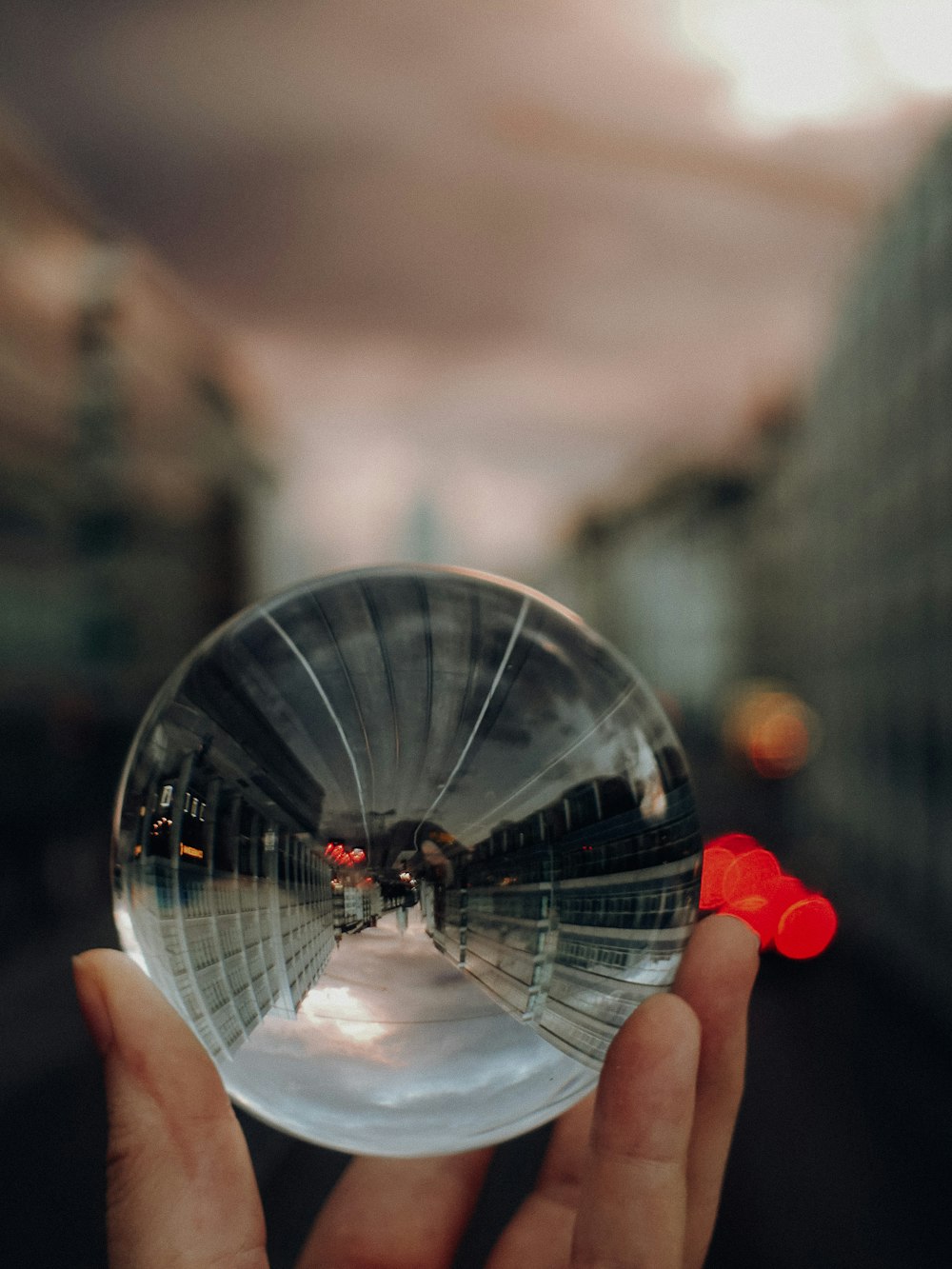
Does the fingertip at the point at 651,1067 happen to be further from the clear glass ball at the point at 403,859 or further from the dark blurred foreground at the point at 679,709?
the dark blurred foreground at the point at 679,709

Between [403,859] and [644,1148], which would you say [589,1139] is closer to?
[644,1148]

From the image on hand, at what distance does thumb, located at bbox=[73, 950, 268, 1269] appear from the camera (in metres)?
1.90

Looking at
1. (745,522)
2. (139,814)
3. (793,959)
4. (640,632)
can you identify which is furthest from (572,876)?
(640,632)

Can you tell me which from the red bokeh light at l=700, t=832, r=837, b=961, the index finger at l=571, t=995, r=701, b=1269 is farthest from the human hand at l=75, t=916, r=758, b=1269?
the red bokeh light at l=700, t=832, r=837, b=961

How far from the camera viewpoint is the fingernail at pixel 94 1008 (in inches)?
76.5

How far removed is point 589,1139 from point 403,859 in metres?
0.80

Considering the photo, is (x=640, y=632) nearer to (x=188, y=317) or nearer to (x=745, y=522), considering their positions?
(x=745, y=522)

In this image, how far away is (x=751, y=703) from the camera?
6938 centimetres

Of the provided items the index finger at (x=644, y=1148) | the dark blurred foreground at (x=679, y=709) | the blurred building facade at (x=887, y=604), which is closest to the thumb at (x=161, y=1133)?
the index finger at (x=644, y=1148)

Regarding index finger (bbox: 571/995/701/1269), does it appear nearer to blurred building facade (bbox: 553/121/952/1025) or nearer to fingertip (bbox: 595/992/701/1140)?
fingertip (bbox: 595/992/701/1140)

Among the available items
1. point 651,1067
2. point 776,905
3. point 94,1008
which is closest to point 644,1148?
point 651,1067

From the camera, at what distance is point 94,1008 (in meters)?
1.96

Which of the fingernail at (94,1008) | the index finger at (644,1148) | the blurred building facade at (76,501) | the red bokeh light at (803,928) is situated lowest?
the red bokeh light at (803,928)

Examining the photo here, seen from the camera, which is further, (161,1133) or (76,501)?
(76,501)
